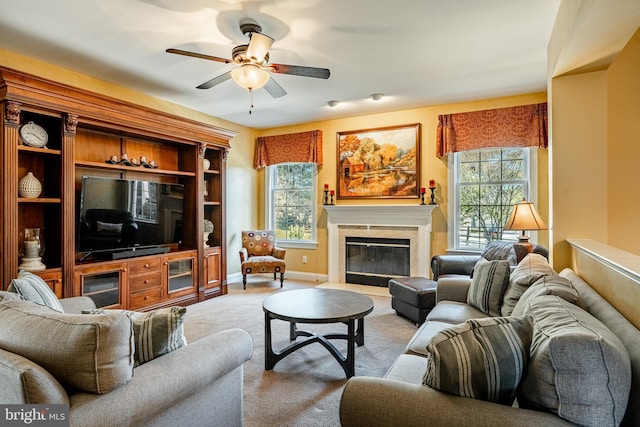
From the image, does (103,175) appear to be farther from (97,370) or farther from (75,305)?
(97,370)

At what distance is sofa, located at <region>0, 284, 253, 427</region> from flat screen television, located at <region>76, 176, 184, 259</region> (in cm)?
248

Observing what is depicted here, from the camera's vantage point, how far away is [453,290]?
9.75ft

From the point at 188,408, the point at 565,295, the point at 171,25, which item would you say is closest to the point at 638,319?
the point at 565,295

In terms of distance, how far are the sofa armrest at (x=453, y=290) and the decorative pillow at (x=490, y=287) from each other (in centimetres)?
22

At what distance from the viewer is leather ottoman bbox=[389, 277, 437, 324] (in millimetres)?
3441

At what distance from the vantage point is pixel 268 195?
641cm

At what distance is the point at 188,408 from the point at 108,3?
107 inches

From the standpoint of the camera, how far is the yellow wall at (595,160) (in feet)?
8.71

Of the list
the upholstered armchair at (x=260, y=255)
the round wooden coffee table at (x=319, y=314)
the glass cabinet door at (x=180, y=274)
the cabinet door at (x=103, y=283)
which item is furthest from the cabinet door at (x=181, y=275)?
the round wooden coffee table at (x=319, y=314)

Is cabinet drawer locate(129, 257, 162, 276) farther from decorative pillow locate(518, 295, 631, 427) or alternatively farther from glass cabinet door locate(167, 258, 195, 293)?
decorative pillow locate(518, 295, 631, 427)

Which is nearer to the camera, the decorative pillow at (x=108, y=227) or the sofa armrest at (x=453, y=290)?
the sofa armrest at (x=453, y=290)

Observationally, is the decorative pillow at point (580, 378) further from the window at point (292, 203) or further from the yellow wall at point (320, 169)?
the window at point (292, 203)

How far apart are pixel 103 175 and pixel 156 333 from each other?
133 inches

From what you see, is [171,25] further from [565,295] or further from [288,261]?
[288,261]
